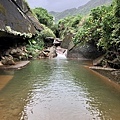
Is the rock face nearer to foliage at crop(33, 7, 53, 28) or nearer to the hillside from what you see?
foliage at crop(33, 7, 53, 28)

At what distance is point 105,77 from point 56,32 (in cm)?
2992

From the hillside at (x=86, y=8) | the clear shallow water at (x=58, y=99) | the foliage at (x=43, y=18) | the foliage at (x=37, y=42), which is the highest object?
the hillside at (x=86, y=8)

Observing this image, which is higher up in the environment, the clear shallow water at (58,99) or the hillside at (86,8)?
the hillside at (86,8)

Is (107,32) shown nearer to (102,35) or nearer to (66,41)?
(102,35)

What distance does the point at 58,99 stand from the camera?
765 centimetres

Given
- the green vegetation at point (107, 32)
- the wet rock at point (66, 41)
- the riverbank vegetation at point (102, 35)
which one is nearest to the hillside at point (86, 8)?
the wet rock at point (66, 41)

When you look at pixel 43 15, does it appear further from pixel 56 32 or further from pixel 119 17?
pixel 119 17

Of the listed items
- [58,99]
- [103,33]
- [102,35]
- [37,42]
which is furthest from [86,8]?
[58,99]

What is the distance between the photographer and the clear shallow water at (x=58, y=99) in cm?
614

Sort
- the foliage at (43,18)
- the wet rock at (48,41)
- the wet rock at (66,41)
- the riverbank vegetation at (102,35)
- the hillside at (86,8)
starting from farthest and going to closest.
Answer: the hillside at (86,8) → the foliage at (43,18) → the wet rock at (48,41) → the wet rock at (66,41) → the riverbank vegetation at (102,35)

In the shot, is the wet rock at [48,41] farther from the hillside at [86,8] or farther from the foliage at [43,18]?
the hillside at [86,8]

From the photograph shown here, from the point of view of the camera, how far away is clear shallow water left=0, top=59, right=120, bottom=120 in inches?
242

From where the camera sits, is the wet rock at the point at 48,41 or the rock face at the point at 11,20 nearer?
the rock face at the point at 11,20

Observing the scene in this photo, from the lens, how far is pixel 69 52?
23.2 metres
